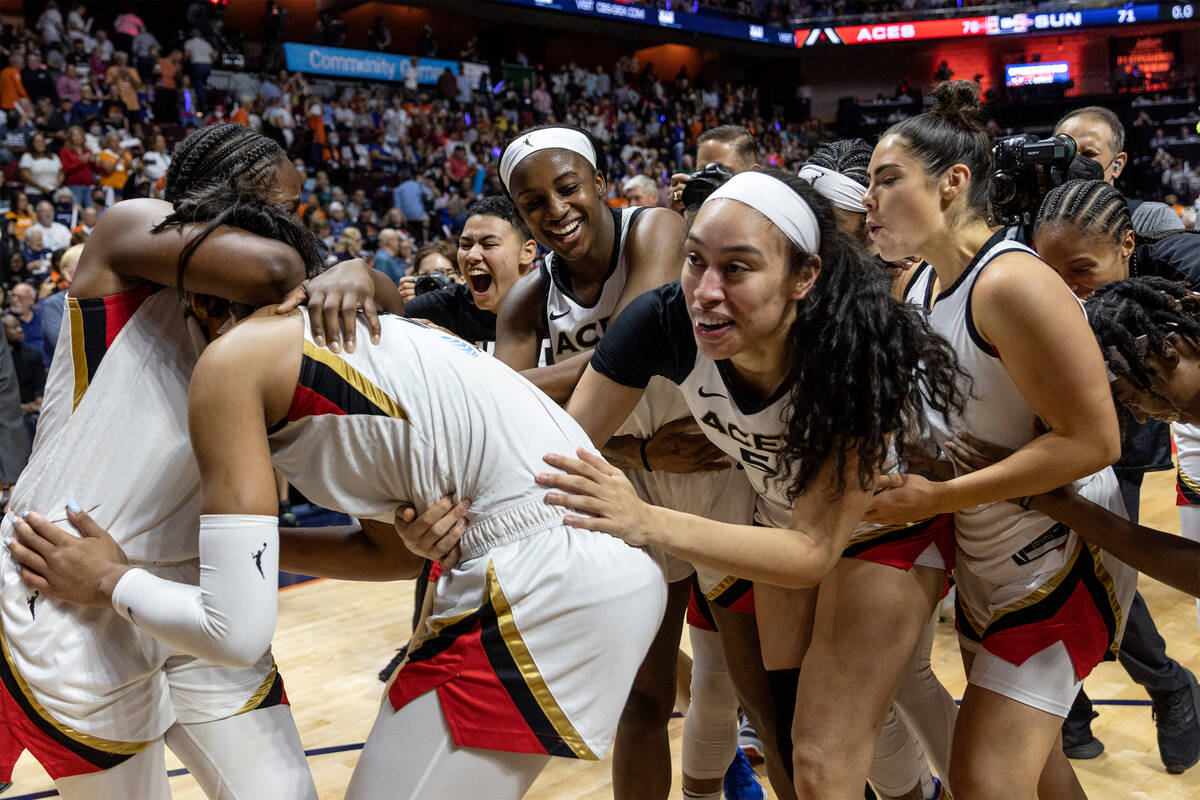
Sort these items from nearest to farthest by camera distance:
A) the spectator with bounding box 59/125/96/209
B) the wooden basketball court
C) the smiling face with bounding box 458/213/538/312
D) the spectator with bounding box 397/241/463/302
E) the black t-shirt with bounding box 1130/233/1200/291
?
the black t-shirt with bounding box 1130/233/1200/291 → the wooden basketball court → the smiling face with bounding box 458/213/538/312 → the spectator with bounding box 397/241/463/302 → the spectator with bounding box 59/125/96/209

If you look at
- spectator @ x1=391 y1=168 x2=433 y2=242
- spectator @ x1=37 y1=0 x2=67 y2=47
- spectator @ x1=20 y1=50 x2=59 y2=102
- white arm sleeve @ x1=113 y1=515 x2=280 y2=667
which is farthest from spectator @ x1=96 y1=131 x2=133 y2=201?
white arm sleeve @ x1=113 y1=515 x2=280 y2=667

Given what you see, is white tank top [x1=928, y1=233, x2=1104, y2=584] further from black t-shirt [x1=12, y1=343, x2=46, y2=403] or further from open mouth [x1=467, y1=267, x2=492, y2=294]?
black t-shirt [x1=12, y1=343, x2=46, y2=403]

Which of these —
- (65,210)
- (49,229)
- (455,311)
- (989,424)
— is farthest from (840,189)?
(65,210)

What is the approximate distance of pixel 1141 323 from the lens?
2301 millimetres

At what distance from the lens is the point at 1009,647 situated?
7.57 ft

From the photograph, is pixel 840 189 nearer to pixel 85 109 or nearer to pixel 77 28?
pixel 85 109

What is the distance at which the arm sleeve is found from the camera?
2234mm

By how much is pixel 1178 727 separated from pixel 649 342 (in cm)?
253

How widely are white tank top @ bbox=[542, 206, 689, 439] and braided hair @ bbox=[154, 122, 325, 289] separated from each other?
3.52ft

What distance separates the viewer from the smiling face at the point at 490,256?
385cm

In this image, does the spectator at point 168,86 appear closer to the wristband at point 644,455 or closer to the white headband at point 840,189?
the white headband at point 840,189

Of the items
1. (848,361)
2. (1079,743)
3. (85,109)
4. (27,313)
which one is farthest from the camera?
(85,109)

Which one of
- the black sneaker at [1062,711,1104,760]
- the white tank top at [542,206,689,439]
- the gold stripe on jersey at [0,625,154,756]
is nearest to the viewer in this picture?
the gold stripe on jersey at [0,625,154,756]

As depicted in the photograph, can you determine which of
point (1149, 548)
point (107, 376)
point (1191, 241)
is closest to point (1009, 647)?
point (1149, 548)
